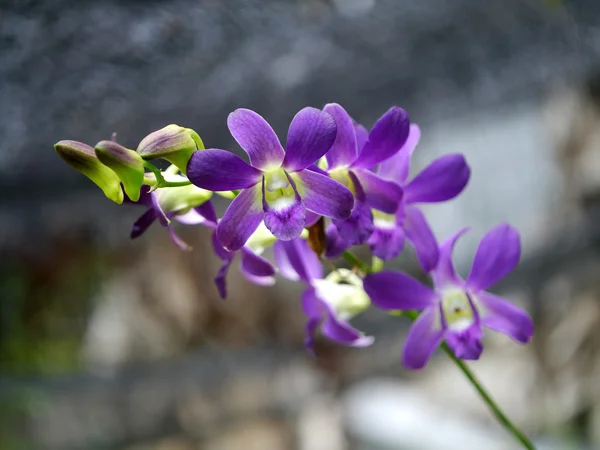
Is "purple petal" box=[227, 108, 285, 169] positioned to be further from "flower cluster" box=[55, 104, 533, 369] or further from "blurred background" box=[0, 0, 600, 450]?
"blurred background" box=[0, 0, 600, 450]

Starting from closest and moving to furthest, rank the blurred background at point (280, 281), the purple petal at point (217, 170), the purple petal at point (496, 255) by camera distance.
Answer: the purple petal at point (217, 170), the purple petal at point (496, 255), the blurred background at point (280, 281)

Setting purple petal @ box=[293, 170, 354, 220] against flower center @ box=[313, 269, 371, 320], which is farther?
flower center @ box=[313, 269, 371, 320]

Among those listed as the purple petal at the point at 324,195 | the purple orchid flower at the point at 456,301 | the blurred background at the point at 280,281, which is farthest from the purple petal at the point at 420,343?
the blurred background at the point at 280,281

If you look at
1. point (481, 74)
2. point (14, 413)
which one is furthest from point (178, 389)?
point (481, 74)

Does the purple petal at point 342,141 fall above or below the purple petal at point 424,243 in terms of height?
above

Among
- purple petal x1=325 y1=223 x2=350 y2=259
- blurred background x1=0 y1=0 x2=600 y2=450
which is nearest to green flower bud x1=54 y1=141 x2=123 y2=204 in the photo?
purple petal x1=325 y1=223 x2=350 y2=259

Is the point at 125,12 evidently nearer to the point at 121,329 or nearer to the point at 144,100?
the point at 144,100

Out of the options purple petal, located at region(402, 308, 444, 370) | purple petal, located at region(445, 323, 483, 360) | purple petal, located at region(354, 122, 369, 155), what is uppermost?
purple petal, located at region(354, 122, 369, 155)

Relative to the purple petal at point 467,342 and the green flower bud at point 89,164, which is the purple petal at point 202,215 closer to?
the green flower bud at point 89,164
